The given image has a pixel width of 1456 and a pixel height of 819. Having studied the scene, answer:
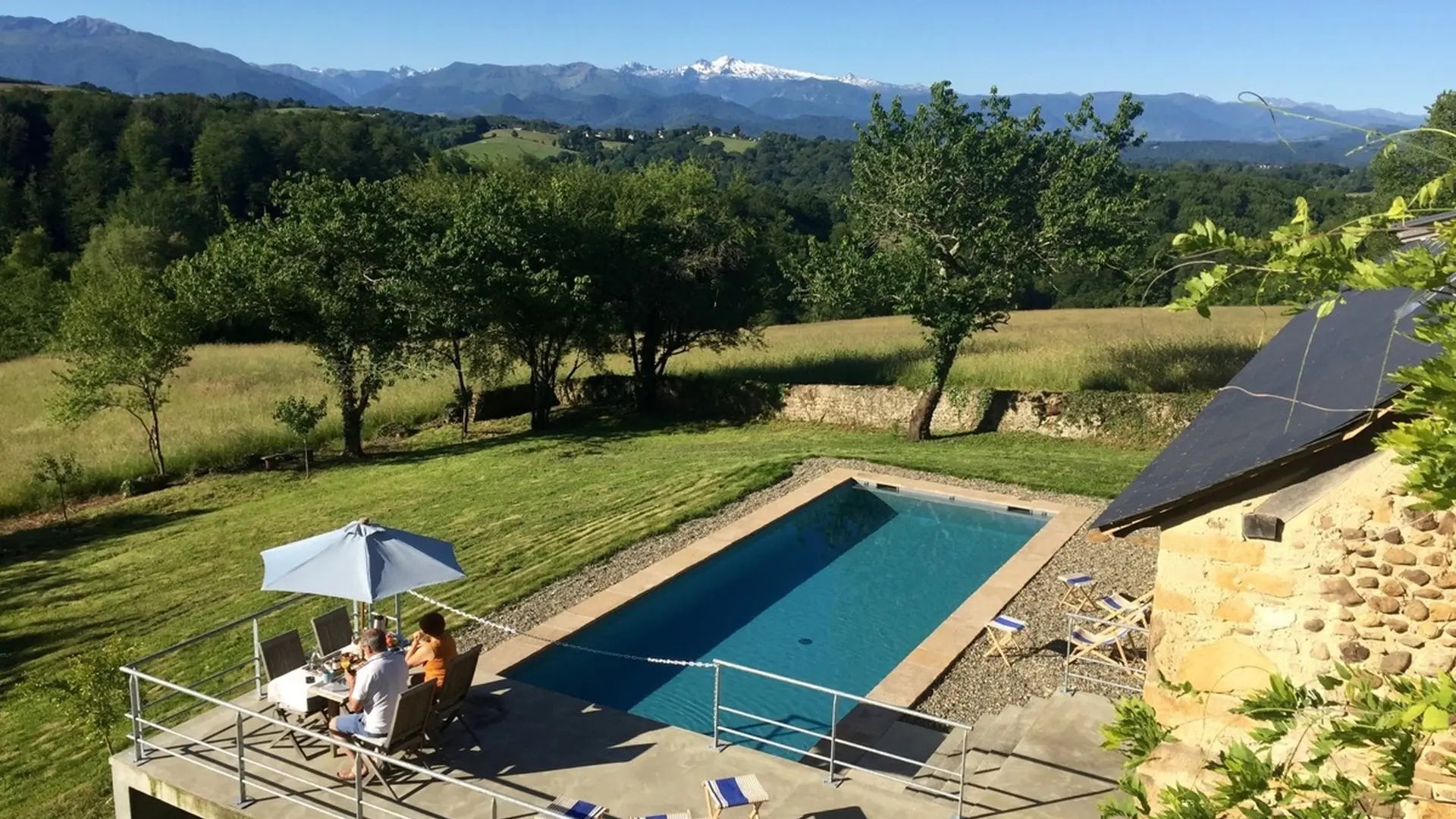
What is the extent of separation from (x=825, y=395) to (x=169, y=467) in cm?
1813

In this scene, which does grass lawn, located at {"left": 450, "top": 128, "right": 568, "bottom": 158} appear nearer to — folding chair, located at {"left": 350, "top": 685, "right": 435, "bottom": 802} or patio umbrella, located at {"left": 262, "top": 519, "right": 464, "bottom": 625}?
patio umbrella, located at {"left": 262, "top": 519, "right": 464, "bottom": 625}

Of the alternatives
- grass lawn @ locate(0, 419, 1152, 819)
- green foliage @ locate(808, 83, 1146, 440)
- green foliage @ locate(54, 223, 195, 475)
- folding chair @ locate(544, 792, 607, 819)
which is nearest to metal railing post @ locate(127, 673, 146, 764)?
grass lawn @ locate(0, 419, 1152, 819)

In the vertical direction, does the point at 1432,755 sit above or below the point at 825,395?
above

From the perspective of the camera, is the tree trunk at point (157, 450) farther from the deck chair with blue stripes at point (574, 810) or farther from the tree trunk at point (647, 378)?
the deck chair with blue stripes at point (574, 810)

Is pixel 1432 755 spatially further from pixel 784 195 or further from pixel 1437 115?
pixel 784 195

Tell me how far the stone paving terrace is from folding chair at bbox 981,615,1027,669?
1853 millimetres

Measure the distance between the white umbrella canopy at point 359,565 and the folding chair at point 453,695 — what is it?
895mm

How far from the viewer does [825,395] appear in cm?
2923

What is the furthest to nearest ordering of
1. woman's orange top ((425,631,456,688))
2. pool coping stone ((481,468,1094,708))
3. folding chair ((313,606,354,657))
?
pool coping stone ((481,468,1094,708)) → folding chair ((313,606,354,657)) → woman's orange top ((425,631,456,688))

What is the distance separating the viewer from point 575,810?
7453 millimetres

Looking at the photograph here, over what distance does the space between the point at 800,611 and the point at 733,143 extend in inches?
6664

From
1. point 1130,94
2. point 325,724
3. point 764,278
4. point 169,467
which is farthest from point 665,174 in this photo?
point 325,724

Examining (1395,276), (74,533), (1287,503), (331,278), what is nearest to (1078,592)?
(1287,503)

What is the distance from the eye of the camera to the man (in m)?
8.30
